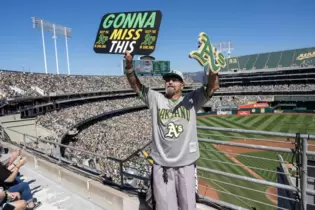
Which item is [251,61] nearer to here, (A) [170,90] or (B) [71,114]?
(B) [71,114]

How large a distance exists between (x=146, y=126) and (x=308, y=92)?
34639 millimetres

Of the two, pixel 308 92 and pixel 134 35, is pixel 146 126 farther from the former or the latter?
pixel 308 92

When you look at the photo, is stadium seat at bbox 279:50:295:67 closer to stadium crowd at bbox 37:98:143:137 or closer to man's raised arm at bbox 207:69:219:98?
stadium crowd at bbox 37:98:143:137

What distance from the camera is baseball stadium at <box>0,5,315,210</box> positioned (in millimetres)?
3154

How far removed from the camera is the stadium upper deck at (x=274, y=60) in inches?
2234

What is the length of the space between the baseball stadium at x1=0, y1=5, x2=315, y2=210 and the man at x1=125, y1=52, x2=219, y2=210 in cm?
24

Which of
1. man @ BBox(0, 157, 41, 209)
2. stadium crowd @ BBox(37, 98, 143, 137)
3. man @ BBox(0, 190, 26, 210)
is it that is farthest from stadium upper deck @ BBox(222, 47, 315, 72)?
man @ BBox(0, 190, 26, 210)

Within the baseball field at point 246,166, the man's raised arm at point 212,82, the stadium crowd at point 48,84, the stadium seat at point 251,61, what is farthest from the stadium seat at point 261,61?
the man's raised arm at point 212,82

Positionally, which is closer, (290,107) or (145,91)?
(145,91)

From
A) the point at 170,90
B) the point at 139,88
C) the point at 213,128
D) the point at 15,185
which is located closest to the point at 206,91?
the point at 170,90

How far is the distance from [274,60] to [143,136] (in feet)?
162

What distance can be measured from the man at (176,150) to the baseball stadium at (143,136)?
0.24m

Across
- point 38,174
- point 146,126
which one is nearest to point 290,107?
point 146,126

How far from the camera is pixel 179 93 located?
270cm
